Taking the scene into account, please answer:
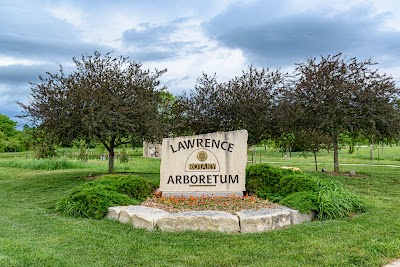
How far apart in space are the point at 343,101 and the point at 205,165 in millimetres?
7633

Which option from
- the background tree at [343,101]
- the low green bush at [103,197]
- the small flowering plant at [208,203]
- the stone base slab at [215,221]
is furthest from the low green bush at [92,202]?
the background tree at [343,101]

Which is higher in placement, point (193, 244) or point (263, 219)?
point (263, 219)

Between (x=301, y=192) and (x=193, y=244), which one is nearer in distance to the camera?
(x=193, y=244)

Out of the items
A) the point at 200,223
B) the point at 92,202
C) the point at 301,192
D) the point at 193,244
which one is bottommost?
the point at 193,244

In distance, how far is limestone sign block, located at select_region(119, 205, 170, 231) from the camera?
267 inches

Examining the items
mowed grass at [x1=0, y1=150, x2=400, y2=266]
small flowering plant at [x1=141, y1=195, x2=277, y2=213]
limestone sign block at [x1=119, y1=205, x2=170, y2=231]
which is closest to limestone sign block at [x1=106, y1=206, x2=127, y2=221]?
limestone sign block at [x1=119, y1=205, x2=170, y2=231]

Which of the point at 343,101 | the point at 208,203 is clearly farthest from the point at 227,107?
the point at 208,203

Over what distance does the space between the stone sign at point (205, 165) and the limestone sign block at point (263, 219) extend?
220cm

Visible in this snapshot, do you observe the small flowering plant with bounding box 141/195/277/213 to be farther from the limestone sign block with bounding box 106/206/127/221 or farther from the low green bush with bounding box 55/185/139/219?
the limestone sign block with bounding box 106/206/127/221

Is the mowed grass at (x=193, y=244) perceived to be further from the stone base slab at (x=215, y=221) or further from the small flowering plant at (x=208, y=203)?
the small flowering plant at (x=208, y=203)

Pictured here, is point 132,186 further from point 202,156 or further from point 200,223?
point 200,223

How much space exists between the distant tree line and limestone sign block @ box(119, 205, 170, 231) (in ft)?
19.5

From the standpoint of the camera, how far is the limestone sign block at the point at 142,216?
6.78m

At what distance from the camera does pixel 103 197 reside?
826cm
